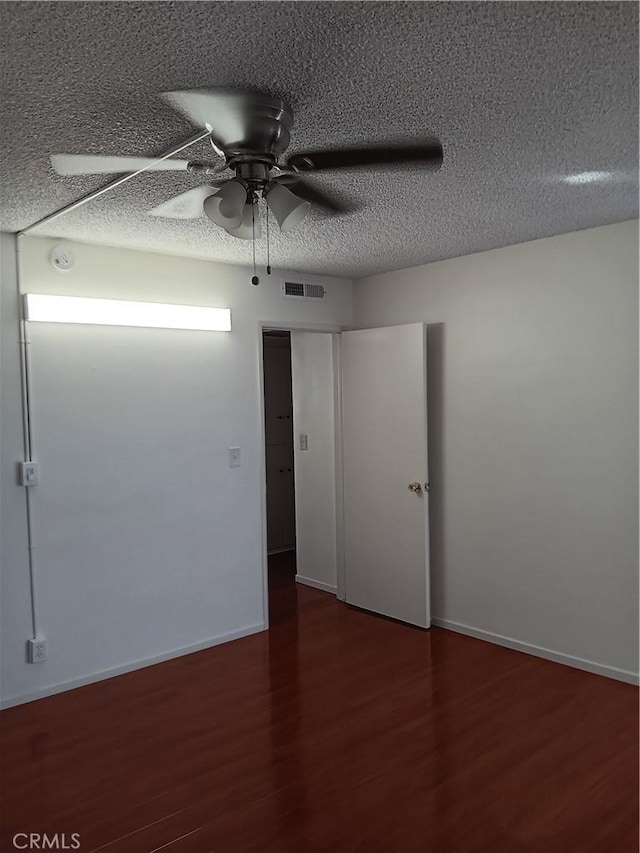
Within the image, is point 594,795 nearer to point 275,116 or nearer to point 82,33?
point 275,116

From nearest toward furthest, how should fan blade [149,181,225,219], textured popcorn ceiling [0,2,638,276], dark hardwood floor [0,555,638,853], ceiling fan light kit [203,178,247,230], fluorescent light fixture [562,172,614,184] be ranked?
textured popcorn ceiling [0,2,638,276], ceiling fan light kit [203,178,247,230], fan blade [149,181,225,219], dark hardwood floor [0,555,638,853], fluorescent light fixture [562,172,614,184]

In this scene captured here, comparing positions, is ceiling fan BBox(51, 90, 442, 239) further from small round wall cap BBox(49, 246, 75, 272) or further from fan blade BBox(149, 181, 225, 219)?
small round wall cap BBox(49, 246, 75, 272)

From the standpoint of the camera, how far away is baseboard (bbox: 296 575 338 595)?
16.6 ft

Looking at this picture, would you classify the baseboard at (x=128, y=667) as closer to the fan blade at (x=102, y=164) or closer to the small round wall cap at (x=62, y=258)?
the small round wall cap at (x=62, y=258)

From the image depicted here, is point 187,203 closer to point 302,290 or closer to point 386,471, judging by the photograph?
point 302,290

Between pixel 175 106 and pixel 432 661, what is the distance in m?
3.10

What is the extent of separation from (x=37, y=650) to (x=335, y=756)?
1626 mm

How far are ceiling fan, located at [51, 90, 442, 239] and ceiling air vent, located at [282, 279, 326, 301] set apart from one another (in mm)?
1955

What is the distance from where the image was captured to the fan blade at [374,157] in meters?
2.13

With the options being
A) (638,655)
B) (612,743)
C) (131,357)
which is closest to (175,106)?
(131,357)

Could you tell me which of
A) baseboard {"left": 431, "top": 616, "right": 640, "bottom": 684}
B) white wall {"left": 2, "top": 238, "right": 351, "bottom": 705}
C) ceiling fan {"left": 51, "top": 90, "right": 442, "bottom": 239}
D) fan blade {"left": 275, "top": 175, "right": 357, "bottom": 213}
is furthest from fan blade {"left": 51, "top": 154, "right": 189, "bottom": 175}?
baseboard {"left": 431, "top": 616, "right": 640, "bottom": 684}

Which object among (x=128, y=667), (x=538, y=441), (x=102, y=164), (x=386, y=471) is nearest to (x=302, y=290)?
(x=386, y=471)

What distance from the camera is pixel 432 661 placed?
3664 mm

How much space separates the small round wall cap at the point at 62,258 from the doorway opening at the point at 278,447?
2.84 meters
